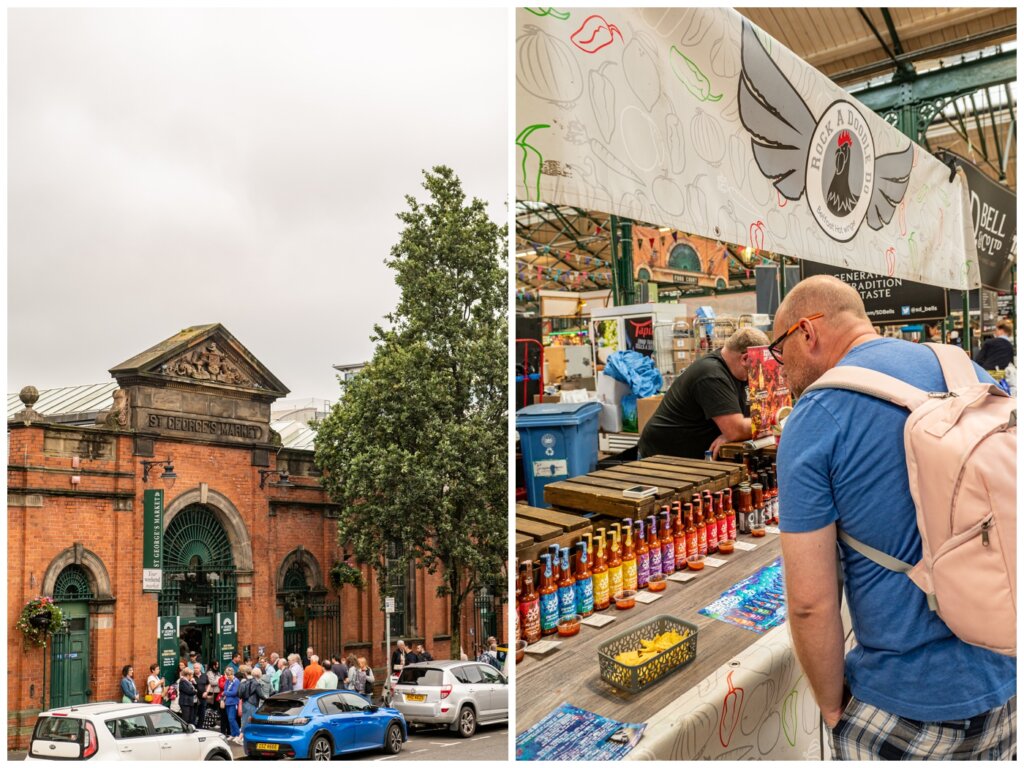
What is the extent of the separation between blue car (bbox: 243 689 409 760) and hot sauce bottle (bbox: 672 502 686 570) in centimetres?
444

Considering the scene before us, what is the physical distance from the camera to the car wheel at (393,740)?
22.4 feet

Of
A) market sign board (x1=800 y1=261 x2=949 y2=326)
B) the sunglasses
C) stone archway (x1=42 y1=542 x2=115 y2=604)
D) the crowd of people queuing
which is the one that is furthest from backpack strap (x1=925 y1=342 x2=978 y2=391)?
stone archway (x1=42 y1=542 x2=115 y2=604)

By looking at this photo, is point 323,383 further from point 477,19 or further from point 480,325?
point 477,19

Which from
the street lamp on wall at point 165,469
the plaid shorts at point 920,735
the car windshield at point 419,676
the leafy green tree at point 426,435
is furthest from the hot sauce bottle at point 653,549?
the car windshield at point 419,676

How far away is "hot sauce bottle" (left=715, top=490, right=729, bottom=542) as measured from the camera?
293 centimetres

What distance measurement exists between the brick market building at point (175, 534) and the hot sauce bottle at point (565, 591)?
Answer: 414 centimetres

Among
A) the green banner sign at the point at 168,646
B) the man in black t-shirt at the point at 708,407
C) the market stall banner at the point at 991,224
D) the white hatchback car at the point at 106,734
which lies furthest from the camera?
the green banner sign at the point at 168,646

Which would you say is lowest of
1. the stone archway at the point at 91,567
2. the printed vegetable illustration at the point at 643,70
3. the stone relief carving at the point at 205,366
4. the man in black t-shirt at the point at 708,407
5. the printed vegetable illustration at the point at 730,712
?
the stone archway at the point at 91,567

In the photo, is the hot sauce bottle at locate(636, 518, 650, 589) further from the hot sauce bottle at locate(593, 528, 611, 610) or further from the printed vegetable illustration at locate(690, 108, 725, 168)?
the printed vegetable illustration at locate(690, 108, 725, 168)

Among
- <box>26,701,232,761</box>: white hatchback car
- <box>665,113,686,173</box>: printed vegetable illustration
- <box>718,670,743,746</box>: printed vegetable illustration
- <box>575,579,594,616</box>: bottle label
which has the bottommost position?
<box>26,701,232,761</box>: white hatchback car

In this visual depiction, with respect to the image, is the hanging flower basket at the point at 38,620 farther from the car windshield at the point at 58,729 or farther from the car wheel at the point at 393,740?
the car wheel at the point at 393,740

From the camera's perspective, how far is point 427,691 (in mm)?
7473

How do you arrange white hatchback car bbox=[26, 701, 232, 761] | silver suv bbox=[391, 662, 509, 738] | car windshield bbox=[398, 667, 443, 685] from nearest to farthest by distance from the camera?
white hatchback car bbox=[26, 701, 232, 761], silver suv bbox=[391, 662, 509, 738], car windshield bbox=[398, 667, 443, 685]

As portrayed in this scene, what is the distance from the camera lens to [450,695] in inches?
292
